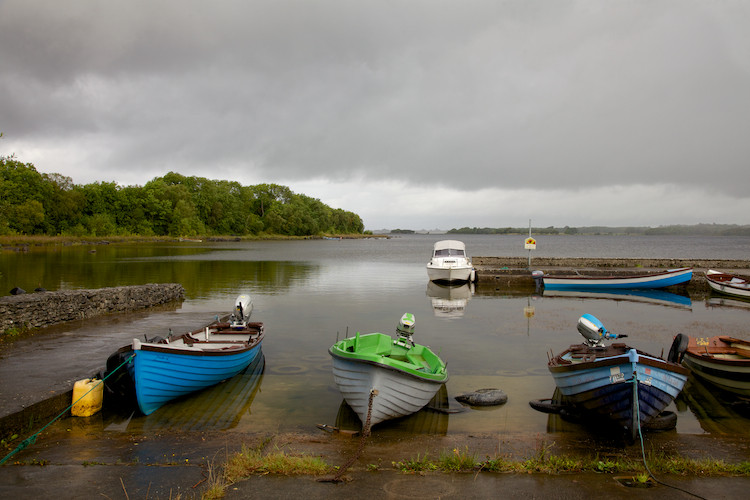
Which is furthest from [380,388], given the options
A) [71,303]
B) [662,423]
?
[71,303]

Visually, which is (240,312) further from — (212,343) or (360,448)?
(360,448)

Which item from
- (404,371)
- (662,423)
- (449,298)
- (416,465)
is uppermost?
(404,371)

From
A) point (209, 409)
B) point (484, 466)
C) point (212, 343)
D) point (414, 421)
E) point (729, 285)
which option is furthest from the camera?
point (729, 285)

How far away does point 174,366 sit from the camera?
9.00 metres

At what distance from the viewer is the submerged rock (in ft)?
31.7

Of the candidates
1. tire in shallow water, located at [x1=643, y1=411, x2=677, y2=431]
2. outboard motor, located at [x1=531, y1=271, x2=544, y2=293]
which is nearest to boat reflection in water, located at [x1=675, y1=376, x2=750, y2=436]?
tire in shallow water, located at [x1=643, y1=411, x2=677, y2=431]

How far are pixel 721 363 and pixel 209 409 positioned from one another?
1087cm

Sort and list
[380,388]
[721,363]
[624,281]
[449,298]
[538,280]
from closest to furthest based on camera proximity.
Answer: [380,388], [721,363], [449,298], [624,281], [538,280]

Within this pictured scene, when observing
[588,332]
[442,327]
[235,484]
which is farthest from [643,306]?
[235,484]

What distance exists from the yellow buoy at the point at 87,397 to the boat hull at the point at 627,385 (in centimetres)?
894

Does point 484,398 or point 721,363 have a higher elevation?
point 721,363

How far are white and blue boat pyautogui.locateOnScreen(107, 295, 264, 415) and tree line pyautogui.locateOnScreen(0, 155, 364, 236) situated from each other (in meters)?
52.9

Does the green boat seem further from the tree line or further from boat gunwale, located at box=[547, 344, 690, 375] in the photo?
the tree line

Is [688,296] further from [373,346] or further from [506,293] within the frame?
[373,346]
